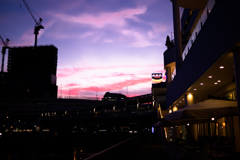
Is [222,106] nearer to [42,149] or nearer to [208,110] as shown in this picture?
[208,110]

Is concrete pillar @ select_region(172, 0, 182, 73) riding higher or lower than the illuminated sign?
lower

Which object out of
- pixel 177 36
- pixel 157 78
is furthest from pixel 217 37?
pixel 157 78

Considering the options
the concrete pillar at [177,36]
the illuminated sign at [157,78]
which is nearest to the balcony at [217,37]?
the concrete pillar at [177,36]

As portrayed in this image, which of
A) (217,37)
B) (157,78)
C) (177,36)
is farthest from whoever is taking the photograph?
(157,78)

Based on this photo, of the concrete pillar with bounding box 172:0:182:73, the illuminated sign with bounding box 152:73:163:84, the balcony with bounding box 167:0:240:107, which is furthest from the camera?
the illuminated sign with bounding box 152:73:163:84

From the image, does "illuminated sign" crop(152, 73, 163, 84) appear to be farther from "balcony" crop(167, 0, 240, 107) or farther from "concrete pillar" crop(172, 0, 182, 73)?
"balcony" crop(167, 0, 240, 107)

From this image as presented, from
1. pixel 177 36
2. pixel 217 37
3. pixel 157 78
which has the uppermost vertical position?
pixel 157 78

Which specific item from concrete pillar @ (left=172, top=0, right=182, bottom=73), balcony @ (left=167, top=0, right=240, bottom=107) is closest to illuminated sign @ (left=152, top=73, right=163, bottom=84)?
concrete pillar @ (left=172, top=0, right=182, bottom=73)

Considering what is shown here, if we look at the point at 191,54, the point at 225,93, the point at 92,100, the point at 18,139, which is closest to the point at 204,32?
the point at 191,54

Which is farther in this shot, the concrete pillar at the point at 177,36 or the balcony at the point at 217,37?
the concrete pillar at the point at 177,36

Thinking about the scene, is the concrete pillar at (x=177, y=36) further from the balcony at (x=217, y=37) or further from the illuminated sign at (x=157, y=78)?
the illuminated sign at (x=157, y=78)

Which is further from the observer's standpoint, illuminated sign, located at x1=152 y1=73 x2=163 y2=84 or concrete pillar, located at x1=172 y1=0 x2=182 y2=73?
illuminated sign, located at x1=152 y1=73 x2=163 y2=84

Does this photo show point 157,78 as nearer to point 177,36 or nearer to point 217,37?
point 177,36

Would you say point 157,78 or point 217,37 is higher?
point 157,78
